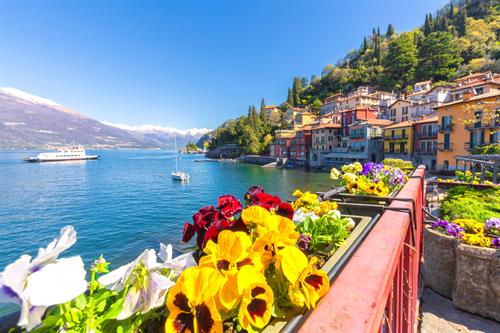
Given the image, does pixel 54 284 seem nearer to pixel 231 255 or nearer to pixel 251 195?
pixel 231 255

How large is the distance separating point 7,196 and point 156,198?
19556mm

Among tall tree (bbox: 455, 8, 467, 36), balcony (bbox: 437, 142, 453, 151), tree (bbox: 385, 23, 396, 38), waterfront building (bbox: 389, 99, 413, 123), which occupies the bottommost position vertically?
balcony (bbox: 437, 142, 453, 151)

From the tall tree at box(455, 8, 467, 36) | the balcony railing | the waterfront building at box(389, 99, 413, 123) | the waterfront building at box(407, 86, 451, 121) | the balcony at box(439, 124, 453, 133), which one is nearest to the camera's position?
the balcony at box(439, 124, 453, 133)

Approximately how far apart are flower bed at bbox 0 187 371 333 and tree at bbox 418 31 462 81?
243 ft

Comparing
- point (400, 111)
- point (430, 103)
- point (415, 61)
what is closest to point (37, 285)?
point (430, 103)

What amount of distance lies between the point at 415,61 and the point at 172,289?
265ft

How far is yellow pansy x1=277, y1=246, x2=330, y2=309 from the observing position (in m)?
0.86

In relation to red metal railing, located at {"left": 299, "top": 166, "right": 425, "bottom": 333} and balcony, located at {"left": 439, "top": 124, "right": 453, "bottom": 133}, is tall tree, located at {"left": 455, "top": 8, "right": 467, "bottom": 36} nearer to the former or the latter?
balcony, located at {"left": 439, "top": 124, "right": 453, "bottom": 133}

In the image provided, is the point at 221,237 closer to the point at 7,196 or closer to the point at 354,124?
the point at 7,196

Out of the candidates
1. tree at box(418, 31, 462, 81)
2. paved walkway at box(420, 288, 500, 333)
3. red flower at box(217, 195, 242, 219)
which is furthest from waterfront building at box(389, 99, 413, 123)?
red flower at box(217, 195, 242, 219)

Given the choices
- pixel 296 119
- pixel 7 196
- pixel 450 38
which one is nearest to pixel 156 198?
pixel 7 196

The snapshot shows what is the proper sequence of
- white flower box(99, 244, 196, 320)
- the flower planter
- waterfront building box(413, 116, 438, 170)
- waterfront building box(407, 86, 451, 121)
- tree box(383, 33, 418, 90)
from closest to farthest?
white flower box(99, 244, 196, 320) → the flower planter → waterfront building box(413, 116, 438, 170) → waterfront building box(407, 86, 451, 121) → tree box(383, 33, 418, 90)

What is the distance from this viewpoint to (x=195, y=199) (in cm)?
2750

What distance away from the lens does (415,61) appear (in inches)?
2474
